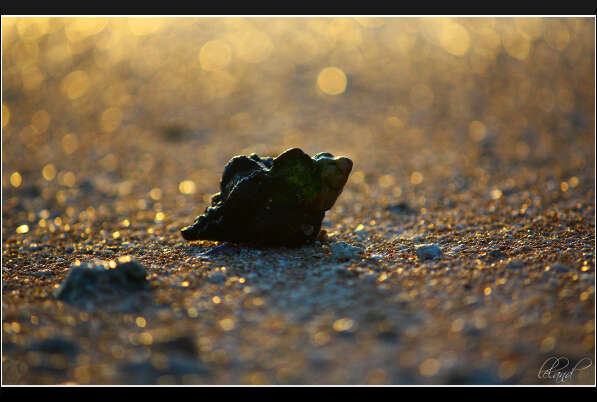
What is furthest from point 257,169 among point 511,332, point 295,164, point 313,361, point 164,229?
point 511,332

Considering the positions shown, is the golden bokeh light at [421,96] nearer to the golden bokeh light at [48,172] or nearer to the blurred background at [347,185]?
the blurred background at [347,185]

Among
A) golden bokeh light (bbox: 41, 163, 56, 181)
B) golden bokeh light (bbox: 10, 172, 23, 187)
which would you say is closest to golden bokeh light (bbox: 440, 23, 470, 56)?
golden bokeh light (bbox: 41, 163, 56, 181)

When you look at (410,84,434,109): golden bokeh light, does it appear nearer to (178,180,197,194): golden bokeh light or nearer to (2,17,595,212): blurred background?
(2,17,595,212): blurred background

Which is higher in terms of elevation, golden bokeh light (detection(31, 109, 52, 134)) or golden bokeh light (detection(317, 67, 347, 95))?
golden bokeh light (detection(317, 67, 347, 95))

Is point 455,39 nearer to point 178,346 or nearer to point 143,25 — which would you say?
point 143,25

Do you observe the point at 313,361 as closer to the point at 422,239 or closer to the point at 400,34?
the point at 422,239

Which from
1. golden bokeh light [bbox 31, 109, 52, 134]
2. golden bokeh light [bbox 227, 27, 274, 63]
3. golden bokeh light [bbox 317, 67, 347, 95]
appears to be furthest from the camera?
golden bokeh light [bbox 227, 27, 274, 63]
